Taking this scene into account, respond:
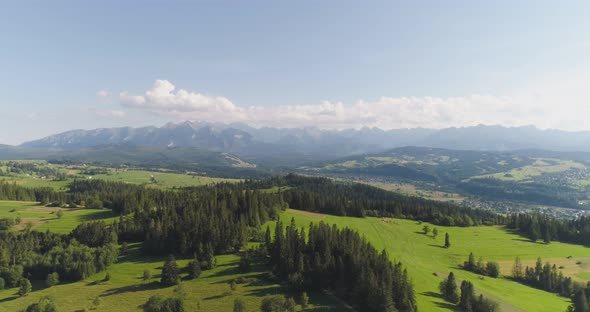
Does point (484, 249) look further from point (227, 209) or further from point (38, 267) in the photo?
point (38, 267)

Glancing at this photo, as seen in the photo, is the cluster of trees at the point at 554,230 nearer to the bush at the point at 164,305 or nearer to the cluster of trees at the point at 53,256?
the bush at the point at 164,305

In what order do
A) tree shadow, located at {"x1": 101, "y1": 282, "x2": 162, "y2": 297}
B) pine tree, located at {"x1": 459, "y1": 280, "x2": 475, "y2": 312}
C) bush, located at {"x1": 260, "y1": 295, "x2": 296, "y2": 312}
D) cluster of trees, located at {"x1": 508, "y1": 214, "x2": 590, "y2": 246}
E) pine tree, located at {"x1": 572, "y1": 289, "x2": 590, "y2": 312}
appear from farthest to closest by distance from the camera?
cluster of trees, located at {"x1": 508, "y1": 214, "x2": 590, "y2": 246} < tree shadow, located at {"x1": 101, "y1": 282, "x2": 162, "y2": 297} < pine tree, located at {"x1": 572, "y1": 289, "x2": 590, "y2": 312} < pine tree, located at {"x1": 459, "y1": 280, "x2": 475, "y2": 312} < bush, located at {"x1": 260, "y1": 295, "x2": 296, "y2": 312}

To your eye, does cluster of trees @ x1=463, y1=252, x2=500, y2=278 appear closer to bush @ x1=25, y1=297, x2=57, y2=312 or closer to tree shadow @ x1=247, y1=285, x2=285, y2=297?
tree shadow @ x1=247, y1=285, x2=285, y2=297

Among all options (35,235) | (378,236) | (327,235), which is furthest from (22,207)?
(378,236)

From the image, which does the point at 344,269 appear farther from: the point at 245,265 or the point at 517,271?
the point at 517,271

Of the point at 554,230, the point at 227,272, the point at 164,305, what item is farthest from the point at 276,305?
the point at 554,230

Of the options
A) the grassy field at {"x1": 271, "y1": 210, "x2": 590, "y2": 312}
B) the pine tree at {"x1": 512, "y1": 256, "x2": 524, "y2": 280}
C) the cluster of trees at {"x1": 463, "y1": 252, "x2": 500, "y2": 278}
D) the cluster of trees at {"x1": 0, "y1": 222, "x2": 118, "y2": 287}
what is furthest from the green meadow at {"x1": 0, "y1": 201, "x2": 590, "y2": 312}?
the cluster of trees at {"x1": 0, "y1": 222, "x2": 118, "y2": 287}
